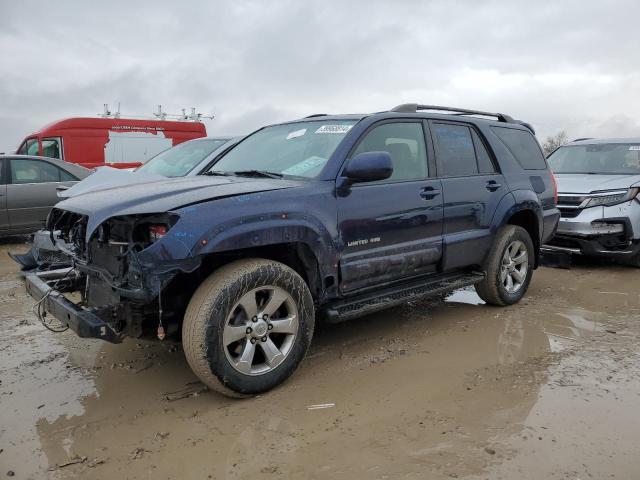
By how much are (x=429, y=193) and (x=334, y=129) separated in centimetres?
89

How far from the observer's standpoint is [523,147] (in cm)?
535

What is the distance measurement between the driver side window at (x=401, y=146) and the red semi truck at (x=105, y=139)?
11026 millimetres

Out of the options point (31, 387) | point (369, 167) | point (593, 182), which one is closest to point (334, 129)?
point (369, 167)

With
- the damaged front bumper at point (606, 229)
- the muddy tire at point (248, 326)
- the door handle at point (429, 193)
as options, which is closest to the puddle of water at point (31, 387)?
the muddy tire at point (248, 326)

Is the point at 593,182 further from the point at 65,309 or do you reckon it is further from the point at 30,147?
the point at 30,147

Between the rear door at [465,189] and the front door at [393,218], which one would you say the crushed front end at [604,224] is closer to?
the rear door at [465,189]

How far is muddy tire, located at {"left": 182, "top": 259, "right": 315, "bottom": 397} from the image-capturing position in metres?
2.92

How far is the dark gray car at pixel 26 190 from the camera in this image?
840 centimetres

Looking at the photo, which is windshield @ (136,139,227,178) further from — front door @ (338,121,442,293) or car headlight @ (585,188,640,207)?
car headlight @ (585,188,640,207)

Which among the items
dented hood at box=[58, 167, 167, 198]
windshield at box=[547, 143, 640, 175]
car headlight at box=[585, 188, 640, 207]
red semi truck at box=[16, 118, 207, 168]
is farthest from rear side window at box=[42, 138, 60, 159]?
car headlight at box=[585, 188, 640, 207]

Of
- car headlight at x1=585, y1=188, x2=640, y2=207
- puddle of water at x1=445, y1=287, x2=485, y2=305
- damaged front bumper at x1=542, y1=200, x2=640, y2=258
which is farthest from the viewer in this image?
car headlight at x1=585, y1=188, x2=640, y2=207

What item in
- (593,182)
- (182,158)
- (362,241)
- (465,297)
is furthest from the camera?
(182,158)

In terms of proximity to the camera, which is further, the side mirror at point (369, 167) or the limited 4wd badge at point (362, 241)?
the limited 4wd badge at point (362, 241)

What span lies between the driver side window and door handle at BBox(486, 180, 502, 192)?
2.63 feet
